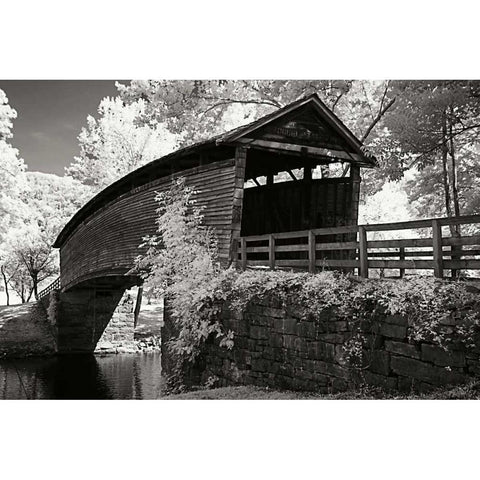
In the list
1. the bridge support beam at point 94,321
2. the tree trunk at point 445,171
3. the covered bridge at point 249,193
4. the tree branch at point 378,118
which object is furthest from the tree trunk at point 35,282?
the tree trunk at point 445,171

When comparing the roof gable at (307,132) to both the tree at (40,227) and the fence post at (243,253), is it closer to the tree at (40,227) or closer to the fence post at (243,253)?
the fence post at (243,253)

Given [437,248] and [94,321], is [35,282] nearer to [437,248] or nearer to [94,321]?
[94,321]

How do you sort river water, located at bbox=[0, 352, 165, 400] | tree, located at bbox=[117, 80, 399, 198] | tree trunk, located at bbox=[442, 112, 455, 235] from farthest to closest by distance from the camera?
river water, located at bbox=[0, 352, 165, 400] < tree, located at bbox=[117, 80, 399, 198] < tree trunk, located at bbox=[442, 112, 455, 235]

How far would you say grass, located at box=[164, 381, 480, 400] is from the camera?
17.6 feet

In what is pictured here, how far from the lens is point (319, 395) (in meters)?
6.74

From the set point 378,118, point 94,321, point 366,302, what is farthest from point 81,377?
point 366,302

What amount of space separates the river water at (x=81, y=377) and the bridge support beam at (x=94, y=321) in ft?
2.30

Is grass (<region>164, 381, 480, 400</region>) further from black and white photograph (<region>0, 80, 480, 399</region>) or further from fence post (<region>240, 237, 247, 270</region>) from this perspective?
fence post (<region>240, 237, 247, 270</region>)

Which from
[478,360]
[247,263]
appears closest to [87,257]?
[247,263]

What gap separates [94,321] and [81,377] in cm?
486

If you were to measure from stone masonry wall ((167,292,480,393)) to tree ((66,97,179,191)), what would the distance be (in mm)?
6154

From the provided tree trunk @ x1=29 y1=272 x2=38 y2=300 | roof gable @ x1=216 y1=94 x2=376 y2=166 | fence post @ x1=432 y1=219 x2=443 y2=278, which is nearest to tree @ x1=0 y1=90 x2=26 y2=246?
roof gable @ x1=216 y1=94 x2=376 y2=166

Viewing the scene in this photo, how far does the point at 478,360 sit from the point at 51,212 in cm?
1451
